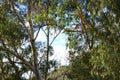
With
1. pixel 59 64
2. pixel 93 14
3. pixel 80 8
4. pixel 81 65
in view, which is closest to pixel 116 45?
pixel 93 14

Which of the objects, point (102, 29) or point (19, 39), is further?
point (19, 39)

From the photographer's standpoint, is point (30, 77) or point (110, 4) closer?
point (110, 4)

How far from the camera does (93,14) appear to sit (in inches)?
404

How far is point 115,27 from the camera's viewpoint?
9977mm

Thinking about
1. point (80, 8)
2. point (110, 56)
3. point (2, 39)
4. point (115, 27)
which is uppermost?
point (2, 39)

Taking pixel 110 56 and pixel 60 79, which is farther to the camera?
pixel 60 79

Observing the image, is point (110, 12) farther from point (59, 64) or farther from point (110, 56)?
point (59, 64)

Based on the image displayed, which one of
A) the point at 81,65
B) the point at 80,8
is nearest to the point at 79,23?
the point at 80,8

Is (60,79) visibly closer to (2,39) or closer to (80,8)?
(2,39)

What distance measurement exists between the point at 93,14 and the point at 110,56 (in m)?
1.23

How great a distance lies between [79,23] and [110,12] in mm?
Answer: 1451

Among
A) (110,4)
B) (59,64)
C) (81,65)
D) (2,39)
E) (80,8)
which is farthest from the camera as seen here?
(59,64)

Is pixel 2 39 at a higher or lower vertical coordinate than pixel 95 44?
higher

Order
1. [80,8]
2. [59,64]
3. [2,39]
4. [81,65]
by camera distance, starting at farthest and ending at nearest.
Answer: [59,64] < [2,39] < [81,65] < [80,8]
